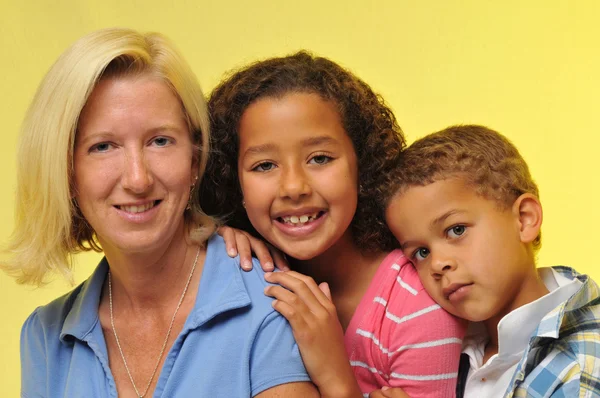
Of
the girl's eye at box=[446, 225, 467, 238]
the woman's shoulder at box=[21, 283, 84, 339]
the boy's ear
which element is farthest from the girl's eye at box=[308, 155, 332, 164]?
the woman's shoulder at box=[21, 283, 84, 339]

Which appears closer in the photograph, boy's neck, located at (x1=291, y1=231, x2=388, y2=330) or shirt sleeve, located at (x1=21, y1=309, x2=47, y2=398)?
shirt sleeve, located at (x1=21, y1=309, x2=47, y2=398)

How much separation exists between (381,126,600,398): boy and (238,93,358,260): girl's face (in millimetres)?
150

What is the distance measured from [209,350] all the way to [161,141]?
485 mm

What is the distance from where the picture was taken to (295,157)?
219cm

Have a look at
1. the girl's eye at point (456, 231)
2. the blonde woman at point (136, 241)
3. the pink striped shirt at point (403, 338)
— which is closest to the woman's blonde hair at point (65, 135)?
the blonde woman at point (136, 241)

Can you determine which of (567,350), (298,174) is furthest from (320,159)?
(567,350)

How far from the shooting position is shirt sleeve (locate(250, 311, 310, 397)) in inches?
77.9

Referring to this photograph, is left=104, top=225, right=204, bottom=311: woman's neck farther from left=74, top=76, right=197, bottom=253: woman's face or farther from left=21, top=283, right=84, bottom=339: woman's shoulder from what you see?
left=21, top=283, right=84, bottom=339: woman's shoulder

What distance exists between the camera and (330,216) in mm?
2229

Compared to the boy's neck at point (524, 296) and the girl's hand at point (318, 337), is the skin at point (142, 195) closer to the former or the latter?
the girl's hand at point (318, 337)

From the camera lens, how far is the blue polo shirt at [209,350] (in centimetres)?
199

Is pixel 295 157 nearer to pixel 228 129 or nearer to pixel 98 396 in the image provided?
pixel 228 129

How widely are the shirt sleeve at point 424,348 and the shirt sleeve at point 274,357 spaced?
279 mm

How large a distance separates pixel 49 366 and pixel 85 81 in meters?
0.70
